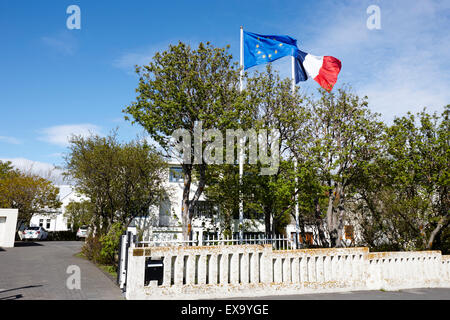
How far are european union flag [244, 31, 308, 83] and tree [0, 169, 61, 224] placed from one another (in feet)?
101

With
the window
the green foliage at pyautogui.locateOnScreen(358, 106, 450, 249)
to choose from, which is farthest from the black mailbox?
the window

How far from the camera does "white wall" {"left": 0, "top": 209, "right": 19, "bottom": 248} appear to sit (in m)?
29.1

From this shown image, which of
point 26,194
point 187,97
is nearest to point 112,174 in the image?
point 187,97

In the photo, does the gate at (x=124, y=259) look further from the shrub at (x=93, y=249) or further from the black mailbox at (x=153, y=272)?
the shrub at (x=93, y=249)

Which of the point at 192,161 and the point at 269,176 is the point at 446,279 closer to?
the point at 269,176

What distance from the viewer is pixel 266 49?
1873cm

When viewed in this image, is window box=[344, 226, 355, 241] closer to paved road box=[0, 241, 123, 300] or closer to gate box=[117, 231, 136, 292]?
paved road box=[0, 241, 123, 300]

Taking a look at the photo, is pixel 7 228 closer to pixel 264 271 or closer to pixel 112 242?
pixel 112 242

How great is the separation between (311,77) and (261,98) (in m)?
3.02

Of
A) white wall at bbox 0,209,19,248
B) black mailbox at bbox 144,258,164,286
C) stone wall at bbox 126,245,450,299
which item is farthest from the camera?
white wall at bbox 0,209,19,248

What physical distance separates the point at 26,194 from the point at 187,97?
105 feet

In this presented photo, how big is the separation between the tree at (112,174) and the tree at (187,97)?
16.4 feet

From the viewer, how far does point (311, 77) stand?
18.8 m

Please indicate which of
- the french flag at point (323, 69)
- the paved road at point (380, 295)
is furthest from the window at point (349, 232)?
the paved road at point (380, 295)
